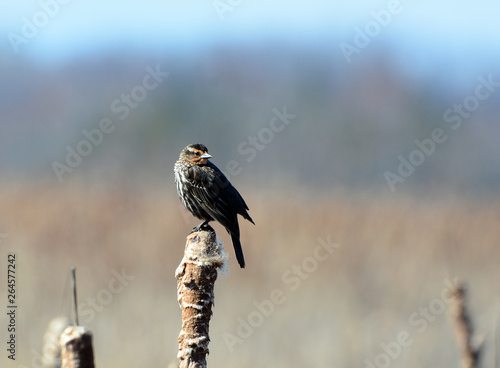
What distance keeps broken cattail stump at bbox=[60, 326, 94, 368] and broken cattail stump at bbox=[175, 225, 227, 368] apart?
0.34m

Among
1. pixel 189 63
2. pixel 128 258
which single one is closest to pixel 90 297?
pixel 128 258

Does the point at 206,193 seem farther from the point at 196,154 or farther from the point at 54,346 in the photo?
the point at 54,346

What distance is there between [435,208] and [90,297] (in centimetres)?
583

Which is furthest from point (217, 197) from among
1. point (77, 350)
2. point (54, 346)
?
point (77, 350)

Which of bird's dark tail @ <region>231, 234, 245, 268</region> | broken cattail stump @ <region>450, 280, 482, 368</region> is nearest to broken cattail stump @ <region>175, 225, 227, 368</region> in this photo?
broken cattail stump @ <region>450, 280, 482, 368</region>

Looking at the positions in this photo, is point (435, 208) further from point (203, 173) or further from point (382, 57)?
point (382, 57)

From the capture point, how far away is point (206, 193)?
174 inches

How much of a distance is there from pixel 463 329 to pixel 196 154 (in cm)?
251

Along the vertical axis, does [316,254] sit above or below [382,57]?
below

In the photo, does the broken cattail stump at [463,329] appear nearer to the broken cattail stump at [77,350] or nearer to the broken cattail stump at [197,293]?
the broken cattail stump at [197,293]

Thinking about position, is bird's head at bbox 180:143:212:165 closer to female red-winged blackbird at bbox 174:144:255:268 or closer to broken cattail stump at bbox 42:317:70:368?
female red-winged blackbird at bbox 174:144:255:268

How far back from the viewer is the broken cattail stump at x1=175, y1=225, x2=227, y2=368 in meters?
1.99

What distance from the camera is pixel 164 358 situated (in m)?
5.97

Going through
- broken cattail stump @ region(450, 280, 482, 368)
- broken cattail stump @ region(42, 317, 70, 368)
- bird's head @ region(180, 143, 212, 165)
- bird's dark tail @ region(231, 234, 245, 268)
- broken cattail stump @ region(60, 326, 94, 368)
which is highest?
bird's head @ region(180, 143, 212, 165)
